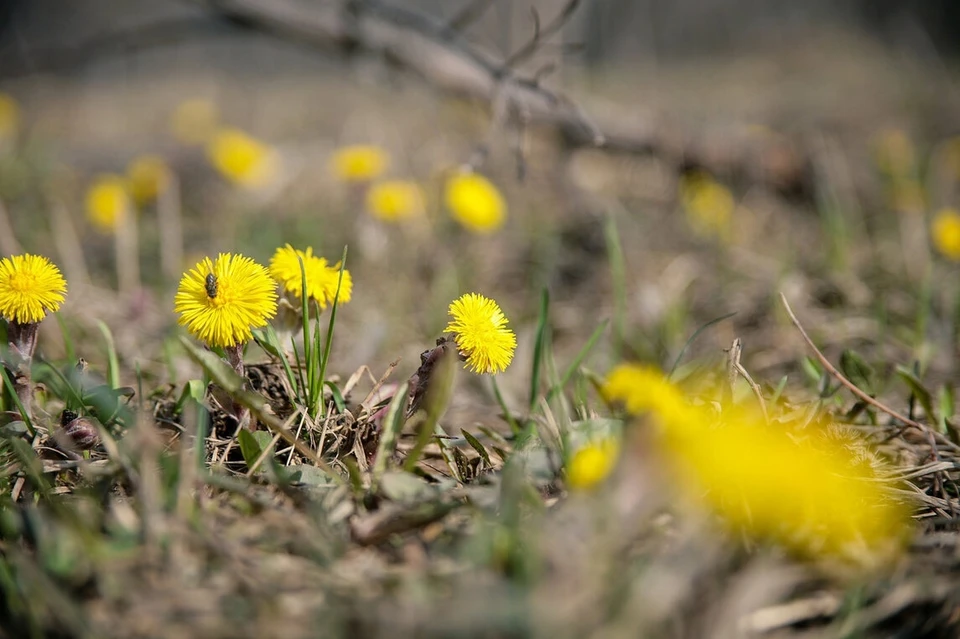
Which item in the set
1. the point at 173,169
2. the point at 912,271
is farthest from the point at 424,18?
the point at 912,271

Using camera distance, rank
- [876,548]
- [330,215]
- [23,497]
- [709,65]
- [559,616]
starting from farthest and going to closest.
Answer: [709,65], [330,215], [23,497], [876,548], [559,616]

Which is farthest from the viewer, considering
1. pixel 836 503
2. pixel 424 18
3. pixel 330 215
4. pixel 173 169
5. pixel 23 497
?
pixel 173 169

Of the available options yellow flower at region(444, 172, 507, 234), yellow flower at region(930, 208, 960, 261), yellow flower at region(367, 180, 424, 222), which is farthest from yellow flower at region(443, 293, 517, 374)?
yellow flower at region(930, 208, 960, 261)

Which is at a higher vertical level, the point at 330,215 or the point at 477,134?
the point at 477,134

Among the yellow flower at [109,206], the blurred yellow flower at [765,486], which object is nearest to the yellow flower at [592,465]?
the blurred yellow flower at [765,486]

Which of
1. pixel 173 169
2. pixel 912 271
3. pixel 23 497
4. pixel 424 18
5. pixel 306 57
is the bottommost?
pixel 912 271

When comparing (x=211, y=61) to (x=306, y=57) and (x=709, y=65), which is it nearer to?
(x=306, y=57)

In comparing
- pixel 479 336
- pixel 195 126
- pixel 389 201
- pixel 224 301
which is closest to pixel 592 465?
pixel 479 336
